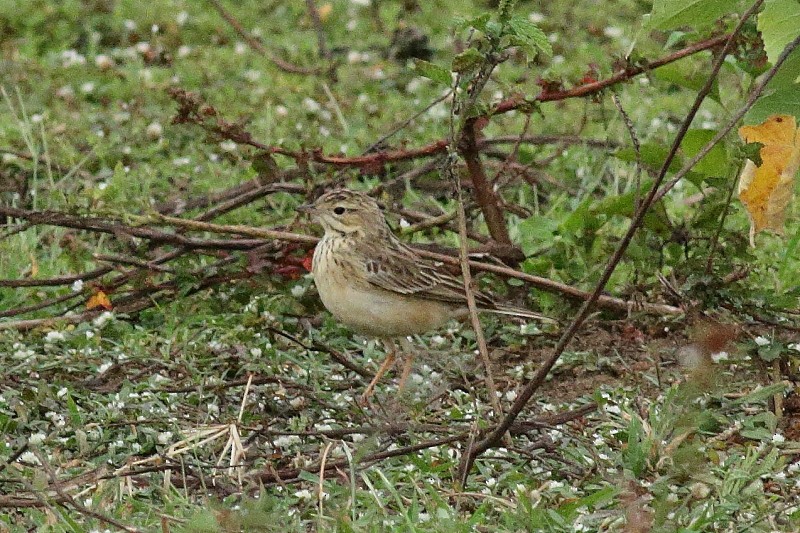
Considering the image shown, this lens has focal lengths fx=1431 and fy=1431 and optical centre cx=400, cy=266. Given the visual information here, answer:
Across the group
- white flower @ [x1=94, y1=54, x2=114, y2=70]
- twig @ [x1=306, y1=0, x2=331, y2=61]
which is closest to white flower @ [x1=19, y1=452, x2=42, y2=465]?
white flower @ [x1=94, y1=54, x2=114, y2=70]

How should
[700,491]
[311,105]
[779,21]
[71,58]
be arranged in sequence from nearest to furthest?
1. [700,491]
2. [779,21]
3. [311,105]
4. [71,58]

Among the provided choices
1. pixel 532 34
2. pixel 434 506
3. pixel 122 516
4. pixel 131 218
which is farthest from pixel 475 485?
pixel 131 218

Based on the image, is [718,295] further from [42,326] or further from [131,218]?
[42,326]

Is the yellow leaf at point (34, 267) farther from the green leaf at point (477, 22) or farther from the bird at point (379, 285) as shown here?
the green leaf at point (477, 22)

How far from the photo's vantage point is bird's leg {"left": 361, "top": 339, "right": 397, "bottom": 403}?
601 centimetres

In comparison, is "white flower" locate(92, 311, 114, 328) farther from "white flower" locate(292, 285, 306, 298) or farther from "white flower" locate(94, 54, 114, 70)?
"white flower" locate(94, 54, 114, 70)

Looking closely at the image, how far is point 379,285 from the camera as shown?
6.44m

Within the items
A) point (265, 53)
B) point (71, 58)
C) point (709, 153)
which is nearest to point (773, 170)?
point (709, 153)

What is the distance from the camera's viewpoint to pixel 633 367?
20.5 feet

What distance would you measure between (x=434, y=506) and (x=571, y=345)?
216cm

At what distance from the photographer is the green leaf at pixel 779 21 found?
5316mm

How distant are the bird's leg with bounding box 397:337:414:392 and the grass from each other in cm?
8

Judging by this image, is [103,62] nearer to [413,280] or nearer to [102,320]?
[102,320]

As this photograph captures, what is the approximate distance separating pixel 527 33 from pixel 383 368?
2.12m
